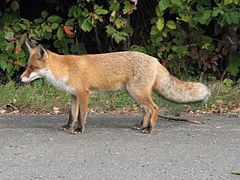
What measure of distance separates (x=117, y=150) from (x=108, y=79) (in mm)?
1596

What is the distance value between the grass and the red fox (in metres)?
1.16

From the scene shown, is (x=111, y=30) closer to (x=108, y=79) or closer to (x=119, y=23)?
(x=119, y=23)

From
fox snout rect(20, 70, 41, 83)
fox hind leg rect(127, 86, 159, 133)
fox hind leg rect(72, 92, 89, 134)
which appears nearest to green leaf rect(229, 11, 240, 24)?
fox hind leg rect(127, 86, 159, 133)

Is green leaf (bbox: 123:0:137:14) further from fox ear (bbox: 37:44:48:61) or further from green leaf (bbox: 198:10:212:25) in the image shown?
fox ear (bbox: 37:44:48:61)

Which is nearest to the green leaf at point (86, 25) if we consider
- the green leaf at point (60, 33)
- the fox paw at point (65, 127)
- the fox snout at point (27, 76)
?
the green leaf at point (60, 33)

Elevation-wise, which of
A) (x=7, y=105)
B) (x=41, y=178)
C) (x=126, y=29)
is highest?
(x=126, y=29)

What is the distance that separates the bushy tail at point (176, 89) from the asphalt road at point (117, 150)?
38 cm

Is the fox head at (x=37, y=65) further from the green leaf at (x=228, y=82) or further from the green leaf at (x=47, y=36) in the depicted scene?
the green leaf at (x=228, y=82)

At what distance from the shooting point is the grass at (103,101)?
8.27m

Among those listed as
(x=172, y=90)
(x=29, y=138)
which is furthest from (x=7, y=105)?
(x=172, y=90)

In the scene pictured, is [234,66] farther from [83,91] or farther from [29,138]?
[29,138]

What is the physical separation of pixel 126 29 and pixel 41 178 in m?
5.54

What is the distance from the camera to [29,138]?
607 cm

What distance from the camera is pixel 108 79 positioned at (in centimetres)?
685
